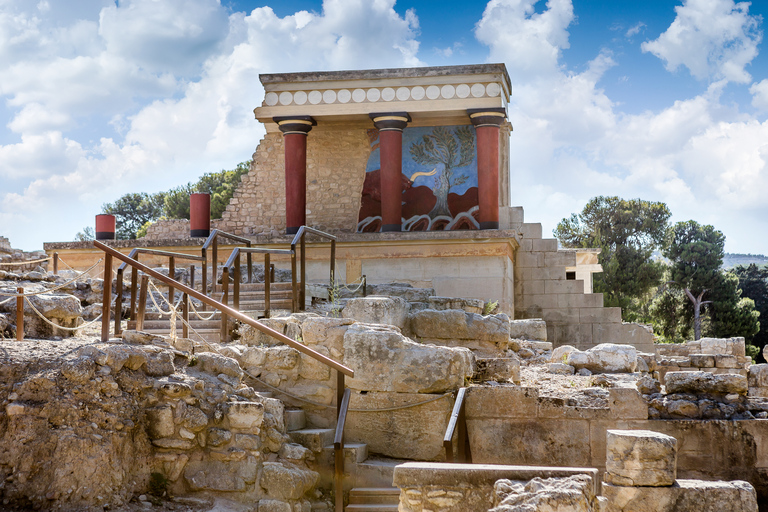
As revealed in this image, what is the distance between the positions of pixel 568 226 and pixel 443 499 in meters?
33.2

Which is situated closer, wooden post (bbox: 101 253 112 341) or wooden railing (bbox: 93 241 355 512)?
wooden railing (bbox: 93 241 355 512)

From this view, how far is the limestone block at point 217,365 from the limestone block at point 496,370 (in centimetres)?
246

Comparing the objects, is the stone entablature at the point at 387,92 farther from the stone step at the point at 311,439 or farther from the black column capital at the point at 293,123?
the stone step at the point at 311,439

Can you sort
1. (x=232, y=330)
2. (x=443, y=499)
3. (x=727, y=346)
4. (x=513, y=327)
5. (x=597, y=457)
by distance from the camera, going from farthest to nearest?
(x=727, y=346)
(x=513, y=327)
(x=232, y=330)
(x=597, y=457)
(x=443, y=499)

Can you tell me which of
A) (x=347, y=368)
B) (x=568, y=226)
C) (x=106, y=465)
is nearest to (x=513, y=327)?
(x=347, y=368)

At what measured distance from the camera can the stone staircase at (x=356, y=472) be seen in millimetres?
6809

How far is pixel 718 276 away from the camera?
117 ft

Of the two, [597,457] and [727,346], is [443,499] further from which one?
[727,346]

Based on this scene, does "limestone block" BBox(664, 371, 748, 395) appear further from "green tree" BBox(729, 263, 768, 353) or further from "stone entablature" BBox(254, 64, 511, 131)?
"green tree" BBox(729, 263, 768, 353)

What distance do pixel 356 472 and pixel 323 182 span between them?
1028cm

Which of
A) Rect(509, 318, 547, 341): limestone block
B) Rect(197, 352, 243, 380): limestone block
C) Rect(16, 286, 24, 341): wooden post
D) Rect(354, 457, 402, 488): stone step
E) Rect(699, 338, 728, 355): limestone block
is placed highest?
Rect(16, 286, 24, 341): wooden post

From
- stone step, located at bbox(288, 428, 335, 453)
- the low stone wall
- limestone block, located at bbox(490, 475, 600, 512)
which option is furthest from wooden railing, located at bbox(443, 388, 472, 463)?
limestone block, located at bbox(490, 475, 600, 512)

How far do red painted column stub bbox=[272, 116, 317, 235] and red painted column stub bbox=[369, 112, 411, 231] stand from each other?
151 cm

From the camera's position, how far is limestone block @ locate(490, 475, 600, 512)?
4.90 m
